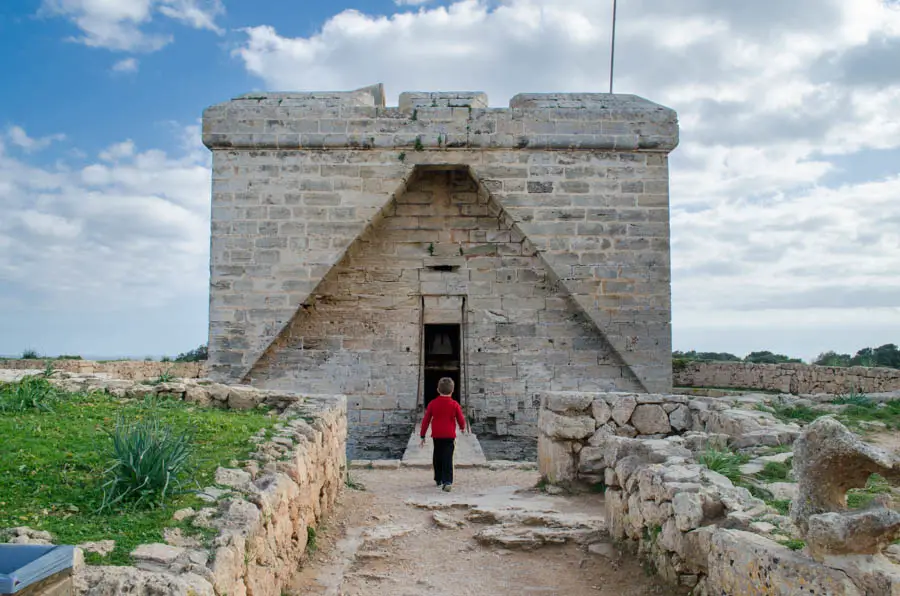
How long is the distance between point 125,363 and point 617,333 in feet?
32.2

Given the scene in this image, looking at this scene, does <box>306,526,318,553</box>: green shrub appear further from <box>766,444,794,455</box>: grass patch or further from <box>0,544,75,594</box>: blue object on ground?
<box>766,444,794,455</box>: grass patch

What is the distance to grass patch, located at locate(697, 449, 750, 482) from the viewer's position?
15.2 feet

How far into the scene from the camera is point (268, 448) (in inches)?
193

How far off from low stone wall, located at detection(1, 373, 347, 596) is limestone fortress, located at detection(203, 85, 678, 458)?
4231 mm

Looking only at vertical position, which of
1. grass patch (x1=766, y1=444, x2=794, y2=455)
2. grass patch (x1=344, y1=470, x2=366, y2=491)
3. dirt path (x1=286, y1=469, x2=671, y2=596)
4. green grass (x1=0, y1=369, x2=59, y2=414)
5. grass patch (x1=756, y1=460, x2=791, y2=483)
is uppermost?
green grass (x1=0, y1=369, x2=59, y2=414)

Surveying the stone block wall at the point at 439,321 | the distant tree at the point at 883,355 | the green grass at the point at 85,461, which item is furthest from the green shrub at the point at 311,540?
the distant tree at the point at 883,355

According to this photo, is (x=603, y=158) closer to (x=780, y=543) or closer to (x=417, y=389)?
(x=417, y=389)

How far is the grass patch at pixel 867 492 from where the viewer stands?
3.83m

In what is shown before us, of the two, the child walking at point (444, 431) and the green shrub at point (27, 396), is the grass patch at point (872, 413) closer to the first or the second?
the child walking at point (444, 431)

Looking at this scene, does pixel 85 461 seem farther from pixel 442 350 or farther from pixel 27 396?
pixel 442 350

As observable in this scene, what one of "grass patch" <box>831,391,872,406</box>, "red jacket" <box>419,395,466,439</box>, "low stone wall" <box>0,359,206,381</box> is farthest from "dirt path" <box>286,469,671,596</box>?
"low stone wall" <box>0,359,206,381</box>

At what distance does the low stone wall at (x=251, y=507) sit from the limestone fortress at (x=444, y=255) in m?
4.23

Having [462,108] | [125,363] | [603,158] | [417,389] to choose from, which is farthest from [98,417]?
[125,363]

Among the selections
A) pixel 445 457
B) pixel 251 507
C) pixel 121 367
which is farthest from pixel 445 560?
pixel 121 367
